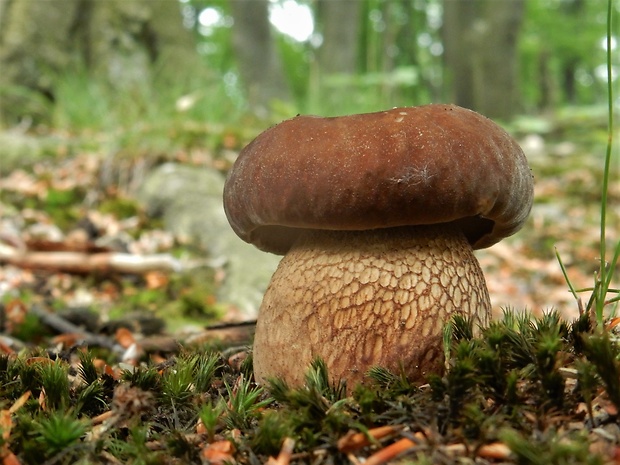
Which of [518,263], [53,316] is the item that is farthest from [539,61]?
[53,316]

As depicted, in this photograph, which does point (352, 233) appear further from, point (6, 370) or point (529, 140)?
point (529, 140)

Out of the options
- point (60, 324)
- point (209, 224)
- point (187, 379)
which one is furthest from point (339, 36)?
point (187, 379)

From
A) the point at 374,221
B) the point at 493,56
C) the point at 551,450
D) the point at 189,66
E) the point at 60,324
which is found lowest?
the point at 60,324

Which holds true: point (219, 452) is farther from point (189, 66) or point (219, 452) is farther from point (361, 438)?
point (189, 66)

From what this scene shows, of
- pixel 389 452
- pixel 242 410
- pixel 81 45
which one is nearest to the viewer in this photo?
pixel 389 452

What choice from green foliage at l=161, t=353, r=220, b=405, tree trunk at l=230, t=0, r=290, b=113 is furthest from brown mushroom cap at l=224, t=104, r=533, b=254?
tree trunk at l=230, t=0, r=290, b=113

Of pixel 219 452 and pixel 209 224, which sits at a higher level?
pixel 209 224

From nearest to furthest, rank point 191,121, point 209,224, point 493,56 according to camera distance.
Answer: point 209,224 → point 191,121 → point 493,56

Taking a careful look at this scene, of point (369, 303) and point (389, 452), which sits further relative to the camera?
point (369, 303)
